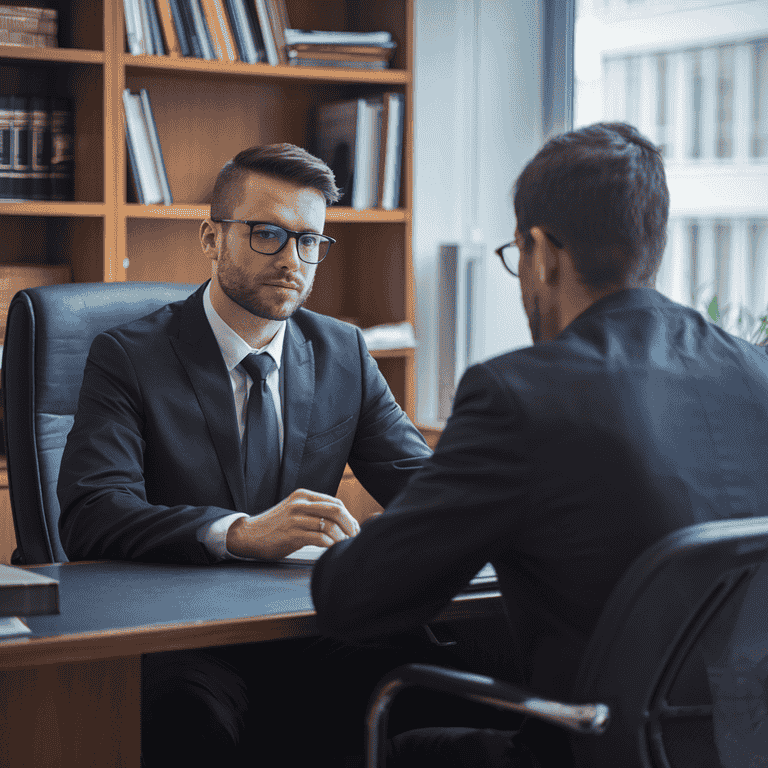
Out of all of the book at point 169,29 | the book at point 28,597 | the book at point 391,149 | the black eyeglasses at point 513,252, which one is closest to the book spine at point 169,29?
the book at point 169,29

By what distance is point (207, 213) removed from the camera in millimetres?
2906

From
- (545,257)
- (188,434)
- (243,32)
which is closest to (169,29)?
(243,32)

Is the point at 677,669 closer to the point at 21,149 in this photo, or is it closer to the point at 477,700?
the point at 477,700

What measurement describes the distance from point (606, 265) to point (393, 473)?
0.87 metres

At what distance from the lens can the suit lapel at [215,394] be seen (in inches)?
66.3

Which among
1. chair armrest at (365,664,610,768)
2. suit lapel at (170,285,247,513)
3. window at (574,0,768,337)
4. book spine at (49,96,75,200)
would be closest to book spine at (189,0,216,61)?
book spine at (49,96,75,200)

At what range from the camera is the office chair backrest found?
857 mm

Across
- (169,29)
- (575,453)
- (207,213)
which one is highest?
(169,29)

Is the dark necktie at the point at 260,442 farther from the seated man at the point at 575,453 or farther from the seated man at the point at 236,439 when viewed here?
the seated man at the point at 575,453

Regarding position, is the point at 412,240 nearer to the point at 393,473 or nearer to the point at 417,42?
the point at 417,42

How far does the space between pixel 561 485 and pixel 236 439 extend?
0.84 m

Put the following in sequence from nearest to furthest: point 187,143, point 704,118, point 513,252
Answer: point 513,252 → point 704,118 → point 187,143

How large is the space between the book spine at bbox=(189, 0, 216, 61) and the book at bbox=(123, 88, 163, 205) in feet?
0.79

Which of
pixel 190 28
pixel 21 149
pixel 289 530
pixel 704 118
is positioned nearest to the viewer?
pixel 289 530
